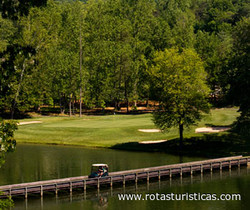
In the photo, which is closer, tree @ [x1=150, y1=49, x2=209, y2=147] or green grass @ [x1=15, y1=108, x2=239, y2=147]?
tree @ [x1=150, y1=49, x2=209, y2=147]

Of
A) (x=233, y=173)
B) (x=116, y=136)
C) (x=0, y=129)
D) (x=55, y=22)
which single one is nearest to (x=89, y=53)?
(x=55, y=22)

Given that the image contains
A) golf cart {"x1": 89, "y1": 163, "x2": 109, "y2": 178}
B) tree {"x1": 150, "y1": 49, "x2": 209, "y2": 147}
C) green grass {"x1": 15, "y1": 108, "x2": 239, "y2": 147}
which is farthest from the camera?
green grass {"x1": 15, "y1": 108, "x2": 239, "y2": 147}

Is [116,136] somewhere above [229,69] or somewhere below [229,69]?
below

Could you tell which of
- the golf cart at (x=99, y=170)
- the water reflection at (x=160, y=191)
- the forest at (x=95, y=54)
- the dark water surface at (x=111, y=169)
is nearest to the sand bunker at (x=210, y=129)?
the dark water surface at (x=111, y=169)

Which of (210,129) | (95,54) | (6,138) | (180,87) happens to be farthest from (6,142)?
(95,54)

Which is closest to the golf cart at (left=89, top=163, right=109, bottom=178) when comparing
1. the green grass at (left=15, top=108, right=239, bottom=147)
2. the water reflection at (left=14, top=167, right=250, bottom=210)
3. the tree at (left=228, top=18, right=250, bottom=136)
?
the water reflection at (left=14, top=167, right=250, bottom=210)

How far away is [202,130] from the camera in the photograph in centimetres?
7156

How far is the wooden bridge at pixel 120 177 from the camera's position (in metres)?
37.1

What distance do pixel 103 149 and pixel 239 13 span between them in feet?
491

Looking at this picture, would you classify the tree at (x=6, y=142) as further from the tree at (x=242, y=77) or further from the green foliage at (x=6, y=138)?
the tree at (x=242, y=77)

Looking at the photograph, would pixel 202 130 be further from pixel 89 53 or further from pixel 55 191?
pixel 89 53

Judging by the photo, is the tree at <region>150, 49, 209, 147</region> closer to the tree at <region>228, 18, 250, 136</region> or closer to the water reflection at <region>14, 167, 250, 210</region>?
the tree at <region>228, 18, 250, 136</region>

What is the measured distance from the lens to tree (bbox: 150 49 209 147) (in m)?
60.0

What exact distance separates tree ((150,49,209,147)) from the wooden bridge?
10559 millimetres
